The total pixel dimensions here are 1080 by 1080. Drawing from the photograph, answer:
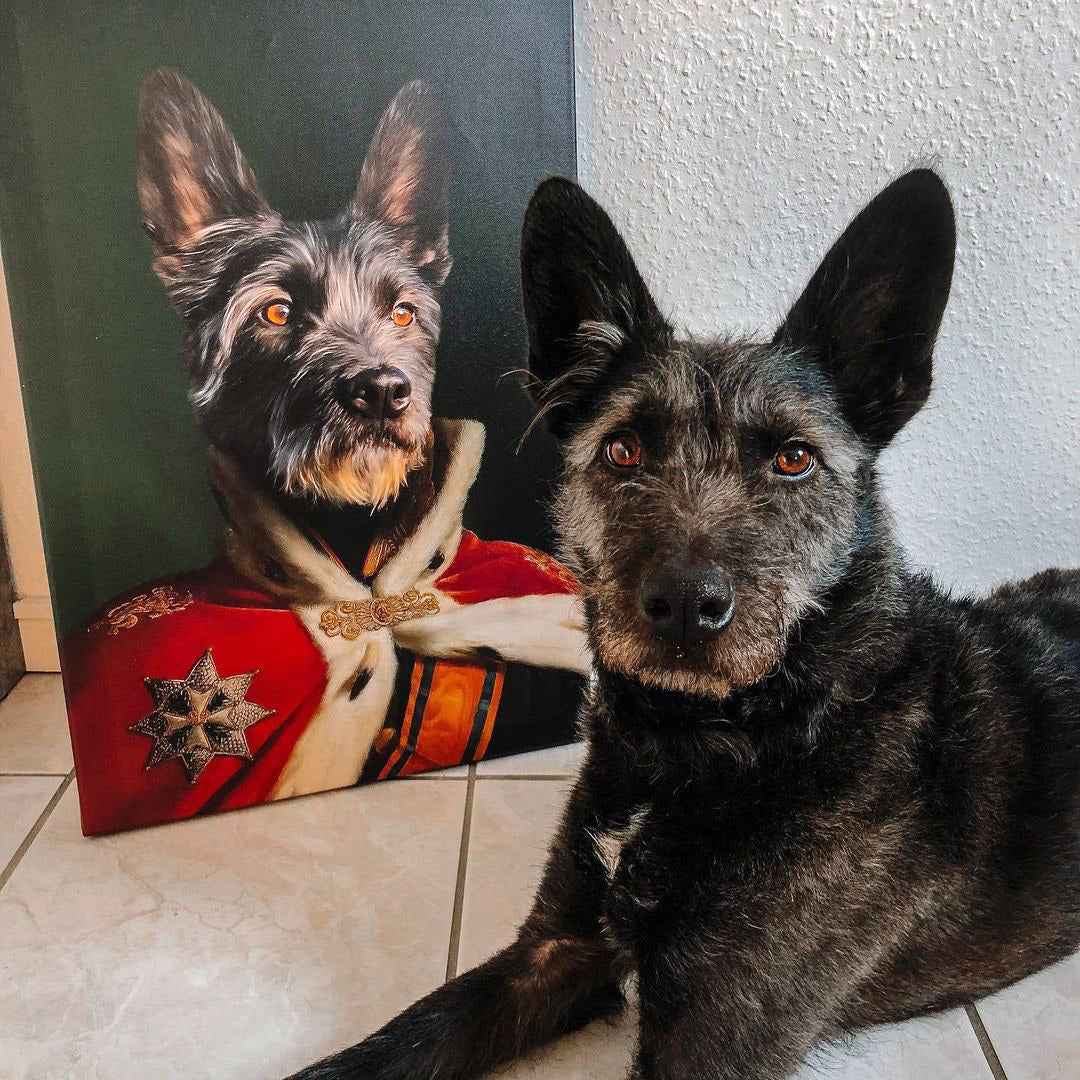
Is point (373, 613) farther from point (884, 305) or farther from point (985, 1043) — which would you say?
point (985, 1043)

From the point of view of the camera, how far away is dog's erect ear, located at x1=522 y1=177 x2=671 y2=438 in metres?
1.44

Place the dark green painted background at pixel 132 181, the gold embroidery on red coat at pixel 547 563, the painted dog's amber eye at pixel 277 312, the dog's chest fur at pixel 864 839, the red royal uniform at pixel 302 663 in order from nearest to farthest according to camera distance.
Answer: the dog's chest fur at pixel 864 839 < the dark green painted background at pixel 132 181 < the painted dog's amber eye at pixel 277 312 < the red royal uniform at pixel 302 663 < the gold embroidery on red coat at pixel 547 563

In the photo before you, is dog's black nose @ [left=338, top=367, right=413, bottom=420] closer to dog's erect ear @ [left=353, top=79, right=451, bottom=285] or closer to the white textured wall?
dog's erect ear @ [left=353, top=79, right=451, bottom=285]

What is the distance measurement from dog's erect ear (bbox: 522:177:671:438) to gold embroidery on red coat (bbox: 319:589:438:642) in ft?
2.10

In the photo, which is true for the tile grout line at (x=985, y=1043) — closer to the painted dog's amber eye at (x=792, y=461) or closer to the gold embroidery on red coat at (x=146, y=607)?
the painted dog's amber eye at (x=792, y=461)

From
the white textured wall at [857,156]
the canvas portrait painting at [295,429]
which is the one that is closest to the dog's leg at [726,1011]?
the canvas portrait painting at [295,429]

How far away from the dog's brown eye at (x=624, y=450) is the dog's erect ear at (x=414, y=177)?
66 cm

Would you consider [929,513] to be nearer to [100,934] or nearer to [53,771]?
[100,934]

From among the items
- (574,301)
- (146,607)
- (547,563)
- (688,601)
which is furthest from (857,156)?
(146,607)

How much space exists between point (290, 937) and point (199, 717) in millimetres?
519

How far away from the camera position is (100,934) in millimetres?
1714

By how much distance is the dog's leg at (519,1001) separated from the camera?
139cm

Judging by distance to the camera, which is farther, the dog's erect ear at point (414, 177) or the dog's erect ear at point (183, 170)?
the dog's erect ear at point (414, 177)

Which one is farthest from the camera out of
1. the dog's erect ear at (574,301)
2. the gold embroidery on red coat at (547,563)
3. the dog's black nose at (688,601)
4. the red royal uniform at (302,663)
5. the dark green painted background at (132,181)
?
the gold embroidery on red coat at (547,563)
